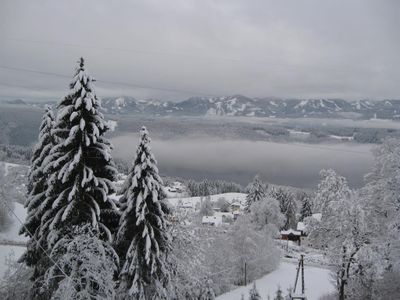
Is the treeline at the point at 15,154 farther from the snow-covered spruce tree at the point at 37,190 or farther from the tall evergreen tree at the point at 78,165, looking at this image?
the tall evergreen tree at the point at 78,165

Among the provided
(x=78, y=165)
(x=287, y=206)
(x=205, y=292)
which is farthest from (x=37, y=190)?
(x=287, y=206)

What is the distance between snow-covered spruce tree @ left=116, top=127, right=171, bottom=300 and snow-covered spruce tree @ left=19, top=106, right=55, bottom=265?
3454 millimetres

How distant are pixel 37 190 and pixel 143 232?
5281 millimetres

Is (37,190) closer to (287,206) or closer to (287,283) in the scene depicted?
(287,283)

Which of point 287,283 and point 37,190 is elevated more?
point 37,190

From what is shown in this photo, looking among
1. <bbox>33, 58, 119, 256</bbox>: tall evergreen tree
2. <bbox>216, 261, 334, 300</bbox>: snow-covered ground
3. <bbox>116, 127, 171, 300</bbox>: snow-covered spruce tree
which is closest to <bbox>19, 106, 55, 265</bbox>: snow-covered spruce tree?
<bbox>33, 58, 119, 256</bbox>: tall evergreen tree

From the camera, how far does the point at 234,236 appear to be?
5094 centimetres

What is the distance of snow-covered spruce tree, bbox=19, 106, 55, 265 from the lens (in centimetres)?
1512

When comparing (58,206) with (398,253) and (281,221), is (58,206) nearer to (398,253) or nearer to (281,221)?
(398,253)

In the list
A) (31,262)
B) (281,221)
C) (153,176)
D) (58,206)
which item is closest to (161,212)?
(153,176)

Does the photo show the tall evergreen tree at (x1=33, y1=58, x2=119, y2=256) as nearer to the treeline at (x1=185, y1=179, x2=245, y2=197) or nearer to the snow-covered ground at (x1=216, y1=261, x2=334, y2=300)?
the snow-covered ground at (x1=216, y1=261, x2=334, y2=300)

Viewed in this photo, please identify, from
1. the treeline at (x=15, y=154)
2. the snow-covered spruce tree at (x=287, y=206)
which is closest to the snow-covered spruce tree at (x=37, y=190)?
the treeline at (x=15, y=154)

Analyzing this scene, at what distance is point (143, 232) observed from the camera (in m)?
16.0

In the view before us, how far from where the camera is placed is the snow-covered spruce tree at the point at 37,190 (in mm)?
15117
